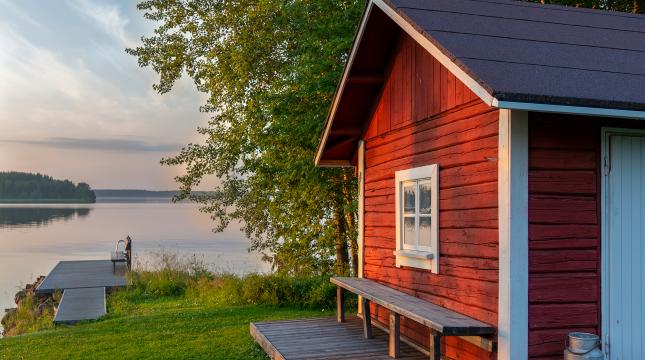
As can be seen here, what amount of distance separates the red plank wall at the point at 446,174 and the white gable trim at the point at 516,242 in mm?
253

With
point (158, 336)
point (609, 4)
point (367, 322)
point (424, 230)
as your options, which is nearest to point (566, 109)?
point (424, 230)

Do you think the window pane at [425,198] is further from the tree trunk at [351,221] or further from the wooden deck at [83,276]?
the wooden deck at [83,276]

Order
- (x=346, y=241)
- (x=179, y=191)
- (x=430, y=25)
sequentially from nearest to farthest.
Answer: (x=430, y=25) < (x=346, y=241) < (x=179, y=191)

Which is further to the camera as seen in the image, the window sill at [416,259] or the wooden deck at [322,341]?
the wooden deck at [322,341]

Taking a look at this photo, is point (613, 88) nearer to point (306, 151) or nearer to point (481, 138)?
point (481, 138)

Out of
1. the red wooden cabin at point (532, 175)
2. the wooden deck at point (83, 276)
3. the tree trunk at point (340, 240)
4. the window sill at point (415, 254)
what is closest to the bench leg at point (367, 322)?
the window sill at point (415, 254)

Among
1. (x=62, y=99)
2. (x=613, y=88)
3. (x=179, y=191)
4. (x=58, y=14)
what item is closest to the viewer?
(x=613, y=88)

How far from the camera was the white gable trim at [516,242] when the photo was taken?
534 cm

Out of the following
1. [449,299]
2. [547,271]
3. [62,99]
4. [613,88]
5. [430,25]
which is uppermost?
[62,99]

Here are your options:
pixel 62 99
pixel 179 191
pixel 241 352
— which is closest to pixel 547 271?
pixel 241 352

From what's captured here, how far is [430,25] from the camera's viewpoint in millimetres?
6293

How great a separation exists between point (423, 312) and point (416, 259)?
1.24 m

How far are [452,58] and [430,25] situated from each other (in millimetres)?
912

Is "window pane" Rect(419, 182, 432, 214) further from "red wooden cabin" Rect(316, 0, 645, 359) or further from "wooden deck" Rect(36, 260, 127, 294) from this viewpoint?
"wooden deck" Rect(36, 260, 127, 294)
